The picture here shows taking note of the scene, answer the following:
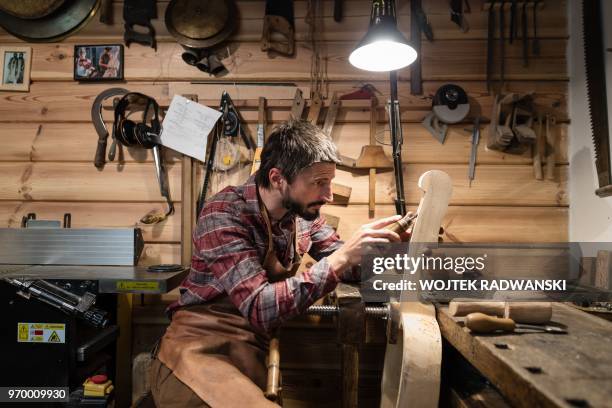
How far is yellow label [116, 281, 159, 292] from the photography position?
179 centimetres

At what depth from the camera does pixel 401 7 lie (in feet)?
7.93

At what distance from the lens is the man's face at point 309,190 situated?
1626 millimetres

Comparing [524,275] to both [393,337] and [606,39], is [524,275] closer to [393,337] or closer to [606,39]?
[393,337]

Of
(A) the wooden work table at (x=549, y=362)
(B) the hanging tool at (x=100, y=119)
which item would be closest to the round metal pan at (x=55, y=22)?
(B) the hanging tool at (x=100, y=119)

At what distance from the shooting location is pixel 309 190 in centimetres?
164

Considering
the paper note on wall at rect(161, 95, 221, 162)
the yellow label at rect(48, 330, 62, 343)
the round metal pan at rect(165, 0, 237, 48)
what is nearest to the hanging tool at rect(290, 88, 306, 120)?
the paper note on wall at rect(161, 95, 221, 162)

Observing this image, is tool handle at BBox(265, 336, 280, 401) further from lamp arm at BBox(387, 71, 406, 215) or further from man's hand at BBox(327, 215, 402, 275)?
lamp arm at BBox(387, 71, 406, 215)

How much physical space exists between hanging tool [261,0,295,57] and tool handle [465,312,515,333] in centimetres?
185

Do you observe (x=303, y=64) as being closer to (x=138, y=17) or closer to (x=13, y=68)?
(x=138, y=17)

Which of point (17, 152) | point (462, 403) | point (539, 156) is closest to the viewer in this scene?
point (462, 403)

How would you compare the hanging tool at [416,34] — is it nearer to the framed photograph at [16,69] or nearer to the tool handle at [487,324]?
the tool handle at [487,324]

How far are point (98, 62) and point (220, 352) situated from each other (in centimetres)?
193

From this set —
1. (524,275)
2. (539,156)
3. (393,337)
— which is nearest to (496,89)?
(539,156)

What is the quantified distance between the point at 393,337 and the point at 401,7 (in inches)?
74.6
